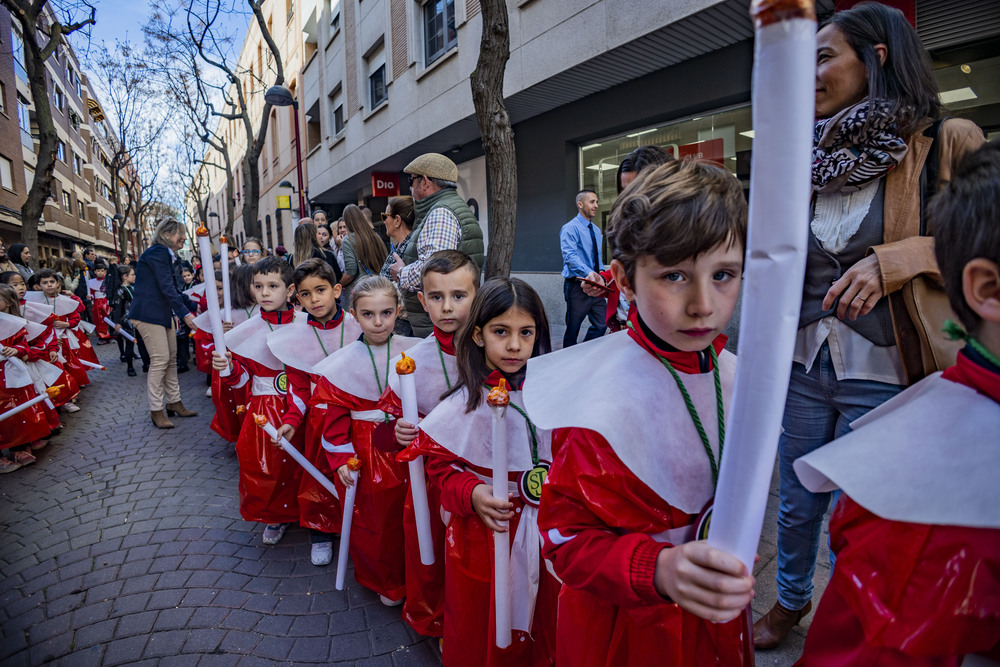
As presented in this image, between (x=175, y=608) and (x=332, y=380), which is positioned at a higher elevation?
→ (x=332, y=380)

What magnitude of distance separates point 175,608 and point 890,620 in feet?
9.17

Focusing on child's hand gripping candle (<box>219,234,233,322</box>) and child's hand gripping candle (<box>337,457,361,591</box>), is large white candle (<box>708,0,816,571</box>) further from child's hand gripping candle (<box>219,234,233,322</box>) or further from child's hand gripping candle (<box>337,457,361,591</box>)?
child's hand gripping candle (<box>219,234,233,322</box>)

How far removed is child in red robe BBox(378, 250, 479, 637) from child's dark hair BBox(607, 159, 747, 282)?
1.18 meters

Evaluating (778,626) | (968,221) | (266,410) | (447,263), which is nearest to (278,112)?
(266,410)

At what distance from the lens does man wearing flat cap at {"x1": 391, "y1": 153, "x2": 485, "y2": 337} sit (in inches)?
132

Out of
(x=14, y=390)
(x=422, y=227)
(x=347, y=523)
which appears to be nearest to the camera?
(x=347, y=523)

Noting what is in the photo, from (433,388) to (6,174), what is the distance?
28.0m

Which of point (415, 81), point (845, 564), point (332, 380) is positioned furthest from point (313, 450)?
point (415, 81)

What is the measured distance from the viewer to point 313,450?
320 centimetres

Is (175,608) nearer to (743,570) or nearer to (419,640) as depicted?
(419,640)

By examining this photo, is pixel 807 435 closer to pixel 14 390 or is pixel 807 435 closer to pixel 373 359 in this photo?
pixel 373 359

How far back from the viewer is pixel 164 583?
270 cm

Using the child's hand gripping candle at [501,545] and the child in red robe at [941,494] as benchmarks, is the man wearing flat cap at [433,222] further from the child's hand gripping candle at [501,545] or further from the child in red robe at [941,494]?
the child in red robe at [941,494]

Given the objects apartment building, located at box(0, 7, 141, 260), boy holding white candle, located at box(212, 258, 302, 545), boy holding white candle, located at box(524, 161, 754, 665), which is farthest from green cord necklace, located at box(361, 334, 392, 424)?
apartment building, located at box(0, 7, 141, 260)
